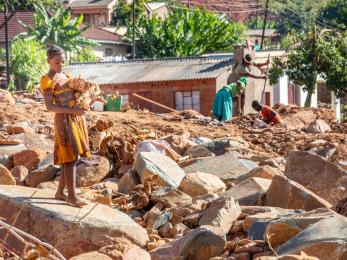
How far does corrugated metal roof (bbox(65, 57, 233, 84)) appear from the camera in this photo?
26328 millimetres

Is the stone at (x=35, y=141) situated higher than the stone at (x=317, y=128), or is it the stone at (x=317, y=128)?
the stone at (x=35, y=141)

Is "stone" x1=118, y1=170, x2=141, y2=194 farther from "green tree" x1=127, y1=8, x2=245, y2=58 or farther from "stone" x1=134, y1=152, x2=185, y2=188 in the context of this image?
"green tree" x1=127, y1=8, x2=245, y2=58

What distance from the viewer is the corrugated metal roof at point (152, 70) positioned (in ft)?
86.4

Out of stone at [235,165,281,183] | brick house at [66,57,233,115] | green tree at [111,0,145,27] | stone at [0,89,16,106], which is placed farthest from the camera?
green tree at [111,0,145,27]

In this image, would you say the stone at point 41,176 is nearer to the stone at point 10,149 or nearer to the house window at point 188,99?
the stone at point 10,149

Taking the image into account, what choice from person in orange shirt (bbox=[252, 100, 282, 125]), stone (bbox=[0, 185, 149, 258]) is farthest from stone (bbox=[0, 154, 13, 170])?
person in orange shirt (bbox=[252, 100, 282, 125])

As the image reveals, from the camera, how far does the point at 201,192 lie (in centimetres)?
832

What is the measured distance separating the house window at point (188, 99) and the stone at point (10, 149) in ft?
48.6

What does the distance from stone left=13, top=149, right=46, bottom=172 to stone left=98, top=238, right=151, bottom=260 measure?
4.18 m

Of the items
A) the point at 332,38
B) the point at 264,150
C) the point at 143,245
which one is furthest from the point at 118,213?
the point at 332,38

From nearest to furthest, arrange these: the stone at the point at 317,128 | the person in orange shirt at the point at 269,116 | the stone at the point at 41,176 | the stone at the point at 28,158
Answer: the stone at the point at 41,176
the stone at the point at 28,158
the stone at the point at 317,128
the person in orange shirt at the point at 269,116

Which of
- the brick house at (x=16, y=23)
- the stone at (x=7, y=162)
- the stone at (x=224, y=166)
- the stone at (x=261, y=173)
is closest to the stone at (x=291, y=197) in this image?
the stone at (x=261, y=173)

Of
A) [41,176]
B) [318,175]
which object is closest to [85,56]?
[41,176]

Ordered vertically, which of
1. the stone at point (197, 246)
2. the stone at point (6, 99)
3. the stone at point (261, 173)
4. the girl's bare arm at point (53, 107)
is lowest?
the stone at point (197, 246)
